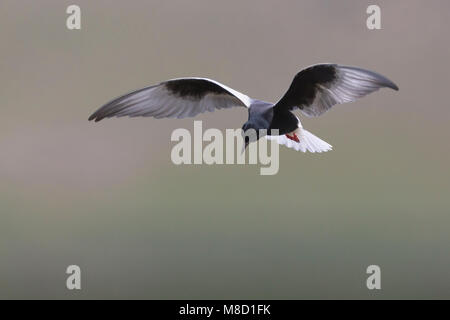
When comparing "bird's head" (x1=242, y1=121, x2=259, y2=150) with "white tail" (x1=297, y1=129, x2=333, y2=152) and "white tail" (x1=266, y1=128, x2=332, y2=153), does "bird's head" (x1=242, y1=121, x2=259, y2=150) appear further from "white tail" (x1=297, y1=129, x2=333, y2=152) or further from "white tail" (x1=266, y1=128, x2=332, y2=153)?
"white tail" (x1=297, y1=129, x2=333, y2=152)

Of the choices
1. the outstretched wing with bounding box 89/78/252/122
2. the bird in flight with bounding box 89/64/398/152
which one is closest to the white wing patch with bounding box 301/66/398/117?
the bird in flight with bounding box 89/64/398/152

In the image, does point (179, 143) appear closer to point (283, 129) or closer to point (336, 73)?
point (283, 129)

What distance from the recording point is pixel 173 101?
6426 mm

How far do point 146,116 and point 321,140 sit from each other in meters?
1.53

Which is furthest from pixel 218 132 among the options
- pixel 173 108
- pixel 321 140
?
pixel 321 140

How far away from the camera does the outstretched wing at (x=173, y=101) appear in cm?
616

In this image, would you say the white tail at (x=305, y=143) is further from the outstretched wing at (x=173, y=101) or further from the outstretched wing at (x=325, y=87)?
the outstretched wing at (x=173, y=101)

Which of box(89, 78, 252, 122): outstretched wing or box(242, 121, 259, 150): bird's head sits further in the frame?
box(89, 78, 252, 122): outstretched wing

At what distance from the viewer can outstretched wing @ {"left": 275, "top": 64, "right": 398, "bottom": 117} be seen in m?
5.72

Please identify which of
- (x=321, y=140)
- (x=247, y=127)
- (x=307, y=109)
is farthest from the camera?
(x=321, y=140)

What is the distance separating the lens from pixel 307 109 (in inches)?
240

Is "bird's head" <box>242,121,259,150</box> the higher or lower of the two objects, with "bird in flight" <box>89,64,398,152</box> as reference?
lower

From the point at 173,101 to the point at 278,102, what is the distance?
104 centimetres

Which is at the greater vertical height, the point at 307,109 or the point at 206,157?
the point at 307,109
